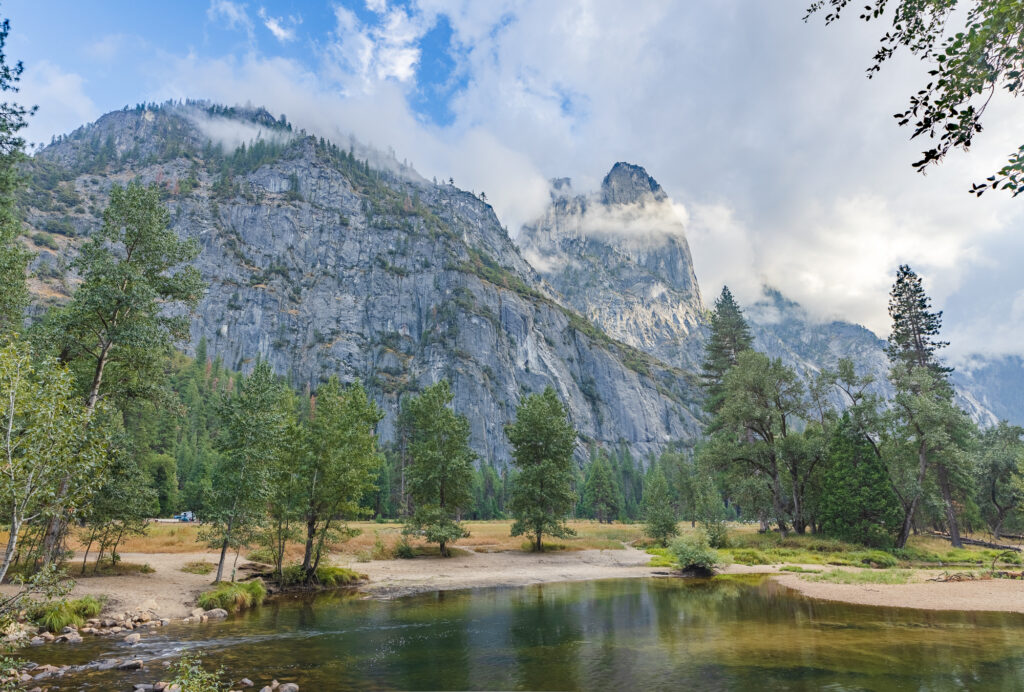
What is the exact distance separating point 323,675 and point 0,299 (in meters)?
21.2

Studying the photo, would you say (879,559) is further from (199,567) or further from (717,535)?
(199,567)

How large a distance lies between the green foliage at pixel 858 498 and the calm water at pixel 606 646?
78.2 ft

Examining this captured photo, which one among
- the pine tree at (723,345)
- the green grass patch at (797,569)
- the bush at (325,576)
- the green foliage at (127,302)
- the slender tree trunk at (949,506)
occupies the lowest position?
the bush at (325,576)

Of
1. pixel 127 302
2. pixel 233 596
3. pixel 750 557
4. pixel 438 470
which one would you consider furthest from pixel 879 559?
pixel 127 302

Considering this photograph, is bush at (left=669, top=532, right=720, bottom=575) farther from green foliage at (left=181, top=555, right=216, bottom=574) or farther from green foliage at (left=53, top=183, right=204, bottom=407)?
green foliage at (left=53, top=183, right=204, bottom=407)

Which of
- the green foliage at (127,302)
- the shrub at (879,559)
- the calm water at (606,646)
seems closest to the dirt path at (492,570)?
the calm water at (606,646)

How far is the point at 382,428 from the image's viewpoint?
15575 cm

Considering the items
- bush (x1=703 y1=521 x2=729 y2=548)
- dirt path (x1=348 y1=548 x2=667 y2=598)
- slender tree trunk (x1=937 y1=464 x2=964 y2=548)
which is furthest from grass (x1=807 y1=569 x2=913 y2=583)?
slender tree trunk (x1=937 y1=464 x2=964 y2=548)

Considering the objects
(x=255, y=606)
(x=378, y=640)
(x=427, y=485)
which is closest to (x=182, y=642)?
(x=378, y=640)

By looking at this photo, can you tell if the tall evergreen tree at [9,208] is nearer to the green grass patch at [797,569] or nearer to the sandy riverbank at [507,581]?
the sandy riverbank at [507,581]

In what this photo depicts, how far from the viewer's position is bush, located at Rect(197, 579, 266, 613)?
72.9 ft

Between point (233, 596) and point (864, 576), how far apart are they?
115 feet

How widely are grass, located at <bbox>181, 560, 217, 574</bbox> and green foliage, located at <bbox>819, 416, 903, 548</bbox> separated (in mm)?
49184

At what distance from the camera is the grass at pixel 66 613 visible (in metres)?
17.2
